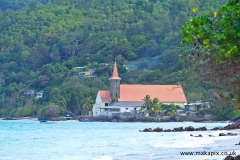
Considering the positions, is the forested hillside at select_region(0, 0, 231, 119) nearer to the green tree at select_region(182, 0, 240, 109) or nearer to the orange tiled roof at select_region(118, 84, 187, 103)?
the orange tiled roof at select_region(118, 84, 187, 103)

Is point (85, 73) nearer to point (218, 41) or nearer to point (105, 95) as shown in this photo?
point (105, 95)

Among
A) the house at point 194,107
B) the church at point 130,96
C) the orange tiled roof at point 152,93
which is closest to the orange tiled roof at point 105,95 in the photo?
the church at point 130,96

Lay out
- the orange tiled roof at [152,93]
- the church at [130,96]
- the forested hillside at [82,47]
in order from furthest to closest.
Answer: the forested hillside at [82,47] → the orange tiled roof at [152,93] → the church at [130,96]

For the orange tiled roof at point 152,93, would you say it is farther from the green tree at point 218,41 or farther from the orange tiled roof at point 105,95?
the green tree at point 218,41

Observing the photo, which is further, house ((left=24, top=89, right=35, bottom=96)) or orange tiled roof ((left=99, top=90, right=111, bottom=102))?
house ((left=24, top=89, right=35, bottom=96))

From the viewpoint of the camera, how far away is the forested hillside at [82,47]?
110500 millimetres

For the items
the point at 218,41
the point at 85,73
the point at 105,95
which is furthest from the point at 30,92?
the point at 218,41

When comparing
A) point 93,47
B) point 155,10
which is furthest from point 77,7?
point 93,47

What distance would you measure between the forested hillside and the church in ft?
6.97

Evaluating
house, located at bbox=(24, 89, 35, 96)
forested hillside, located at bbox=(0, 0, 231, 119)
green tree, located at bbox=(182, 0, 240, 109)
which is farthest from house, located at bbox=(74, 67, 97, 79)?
green tree, located at bbox=(182, 0, 240, 109)

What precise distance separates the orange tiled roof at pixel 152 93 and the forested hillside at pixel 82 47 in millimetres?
2088

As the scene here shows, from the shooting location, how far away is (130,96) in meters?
98.8

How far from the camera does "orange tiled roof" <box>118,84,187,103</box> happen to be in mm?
97750

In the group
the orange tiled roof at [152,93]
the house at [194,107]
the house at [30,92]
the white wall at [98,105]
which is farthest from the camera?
the house at [30,92]
